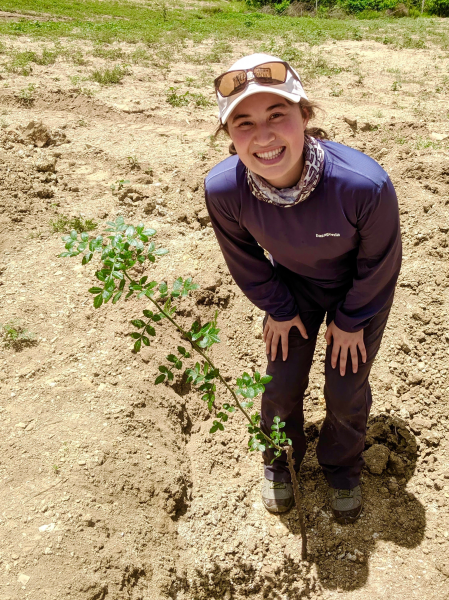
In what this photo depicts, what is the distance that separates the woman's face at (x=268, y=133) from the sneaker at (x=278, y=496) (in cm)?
148

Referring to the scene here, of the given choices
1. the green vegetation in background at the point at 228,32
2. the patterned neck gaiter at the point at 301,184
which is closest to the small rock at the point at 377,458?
the patterned neck gaiter at the point at 301,184

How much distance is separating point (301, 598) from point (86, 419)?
1.27 metres

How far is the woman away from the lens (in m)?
1.61

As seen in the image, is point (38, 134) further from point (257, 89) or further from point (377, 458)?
point (377, 458)

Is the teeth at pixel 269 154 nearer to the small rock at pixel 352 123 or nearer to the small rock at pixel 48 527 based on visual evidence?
the small rock at pixel 48 527

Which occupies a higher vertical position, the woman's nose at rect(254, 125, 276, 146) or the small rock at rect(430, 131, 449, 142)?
the woman's nose at rect(254, 125, 276, 146)

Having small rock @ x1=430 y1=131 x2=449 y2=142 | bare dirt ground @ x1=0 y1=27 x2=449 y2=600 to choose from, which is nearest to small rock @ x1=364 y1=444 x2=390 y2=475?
bare dirt ground @ x1=0 y1=27 x2=449 y2=600

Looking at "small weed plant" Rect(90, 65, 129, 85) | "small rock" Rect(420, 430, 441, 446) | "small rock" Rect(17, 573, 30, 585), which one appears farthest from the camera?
"small weed plant" Rect(90, 65, 129, 85)

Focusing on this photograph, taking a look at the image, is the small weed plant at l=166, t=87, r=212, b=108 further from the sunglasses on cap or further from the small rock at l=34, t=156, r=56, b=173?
the sunglasses on cap

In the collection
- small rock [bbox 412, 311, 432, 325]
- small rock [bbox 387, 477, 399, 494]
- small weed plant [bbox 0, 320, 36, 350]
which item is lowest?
small rock [bbox 387, 477, 399, 494]

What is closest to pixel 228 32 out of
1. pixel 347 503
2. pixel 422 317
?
pixel 422 317

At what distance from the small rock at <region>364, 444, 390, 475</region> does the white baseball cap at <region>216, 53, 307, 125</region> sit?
178 cm

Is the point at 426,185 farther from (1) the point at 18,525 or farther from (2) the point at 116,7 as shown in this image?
(2) the point at 116,7

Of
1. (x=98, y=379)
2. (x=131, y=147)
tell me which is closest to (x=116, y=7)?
(x=131, y=147)
